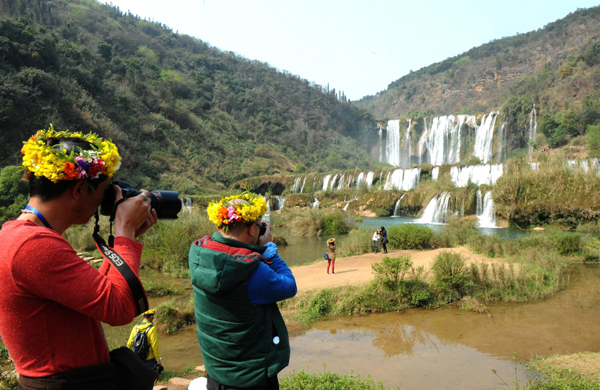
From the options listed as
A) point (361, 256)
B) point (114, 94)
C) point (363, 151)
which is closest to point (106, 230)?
point (361, 256)

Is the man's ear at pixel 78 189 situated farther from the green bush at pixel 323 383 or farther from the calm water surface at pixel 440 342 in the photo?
the calm water surface at pixel 440 342

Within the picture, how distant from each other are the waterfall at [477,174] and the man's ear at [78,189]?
29.4 metres

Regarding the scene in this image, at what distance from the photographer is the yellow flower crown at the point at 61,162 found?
4.38 ft

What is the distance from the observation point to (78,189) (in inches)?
55.7

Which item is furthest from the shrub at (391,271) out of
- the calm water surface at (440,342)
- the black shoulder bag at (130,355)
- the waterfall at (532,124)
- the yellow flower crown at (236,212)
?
the waterfall at (532,124)

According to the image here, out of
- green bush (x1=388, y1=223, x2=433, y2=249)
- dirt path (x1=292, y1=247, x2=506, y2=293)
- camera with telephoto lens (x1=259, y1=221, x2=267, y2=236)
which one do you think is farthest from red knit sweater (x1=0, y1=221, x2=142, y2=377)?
green bush (x1=388, y1=223, x2=433, y2=249)

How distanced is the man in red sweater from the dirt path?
27.1ft

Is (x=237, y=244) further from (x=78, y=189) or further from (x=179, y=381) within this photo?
(x=179, y=381)

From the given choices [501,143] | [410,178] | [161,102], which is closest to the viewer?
[410,178]

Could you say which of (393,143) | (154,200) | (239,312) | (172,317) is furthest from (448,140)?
(154,200)

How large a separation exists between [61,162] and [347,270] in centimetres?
1128

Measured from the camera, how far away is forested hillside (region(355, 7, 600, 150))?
48000mm

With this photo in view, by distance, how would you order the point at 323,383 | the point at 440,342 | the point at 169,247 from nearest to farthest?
the point at 323,383 < the point at 440,342 < the point at 169,247

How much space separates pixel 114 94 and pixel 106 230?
39.4 metres
